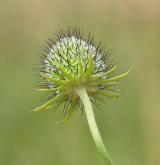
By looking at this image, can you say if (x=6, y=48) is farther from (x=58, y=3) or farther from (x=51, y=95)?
(x=51, y=95)

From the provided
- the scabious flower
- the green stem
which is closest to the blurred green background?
the scabious flower

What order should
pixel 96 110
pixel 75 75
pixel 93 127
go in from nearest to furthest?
pixel 93 127 → pixel 75 75 → pixel 96 110

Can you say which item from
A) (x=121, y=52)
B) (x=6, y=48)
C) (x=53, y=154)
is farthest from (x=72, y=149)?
(x=6, y=48)

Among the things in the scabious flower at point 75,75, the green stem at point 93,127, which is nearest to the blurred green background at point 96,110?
the scabious flower at point 75,75

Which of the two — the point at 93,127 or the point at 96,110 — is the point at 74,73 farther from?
the point at 96,110

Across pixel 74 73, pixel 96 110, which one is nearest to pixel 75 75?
pixel 74 73

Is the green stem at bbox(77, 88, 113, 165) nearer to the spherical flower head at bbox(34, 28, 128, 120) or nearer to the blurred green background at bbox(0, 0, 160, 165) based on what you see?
the spherical flower head at bbox(34, 28, 128, 120)
